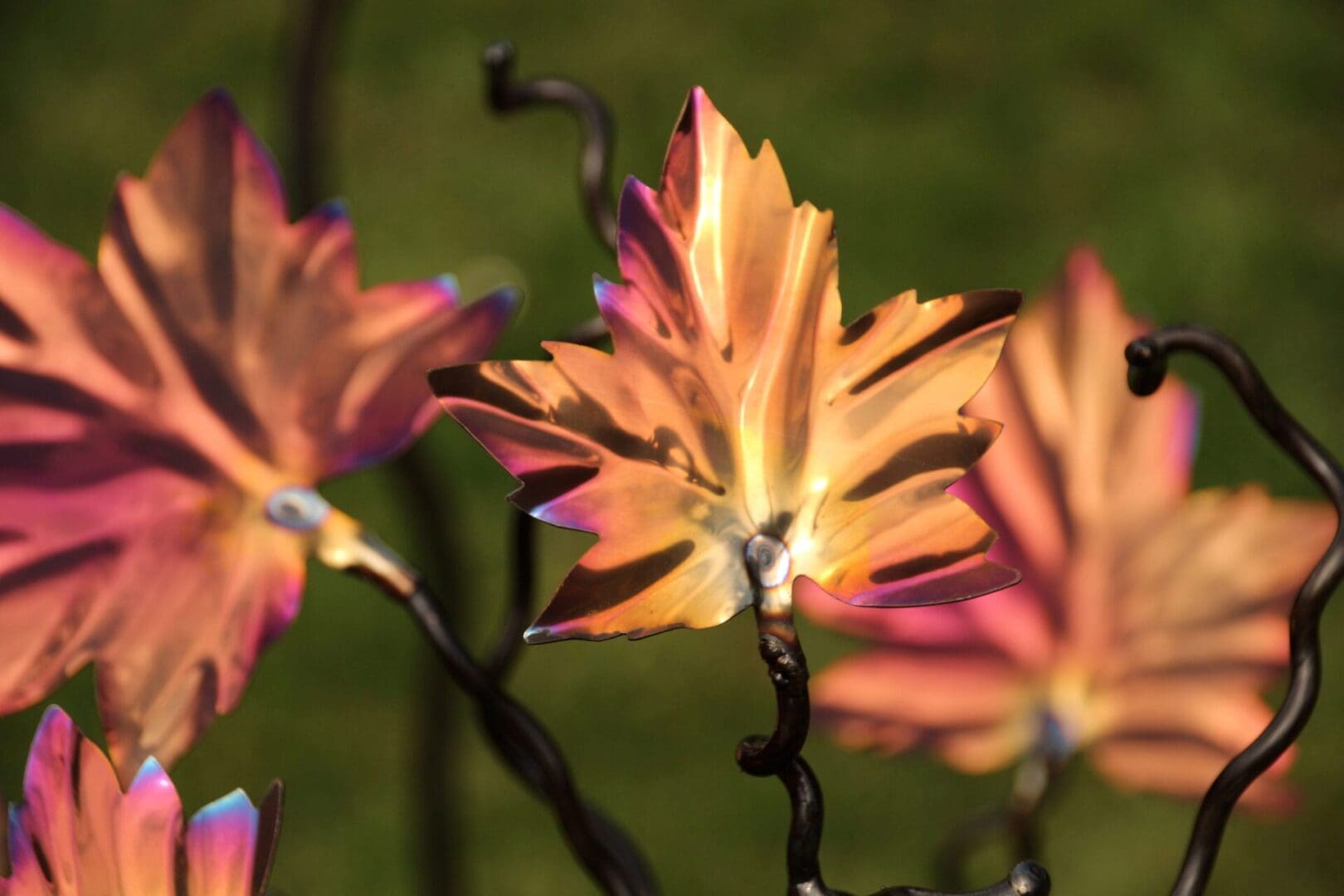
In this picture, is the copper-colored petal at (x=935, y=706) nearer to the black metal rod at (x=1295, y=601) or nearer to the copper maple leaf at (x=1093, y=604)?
the copper maple leaf at (x=1093, y=604)

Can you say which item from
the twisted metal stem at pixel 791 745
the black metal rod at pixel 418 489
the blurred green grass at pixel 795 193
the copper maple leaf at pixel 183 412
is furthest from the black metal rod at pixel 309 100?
the blurred green grass at pixel 795 193

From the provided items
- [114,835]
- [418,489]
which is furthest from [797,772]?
[418,489]

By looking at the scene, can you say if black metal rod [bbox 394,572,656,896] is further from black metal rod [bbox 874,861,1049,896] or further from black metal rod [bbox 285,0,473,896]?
black metal rod [bbox 285,0,473,896]

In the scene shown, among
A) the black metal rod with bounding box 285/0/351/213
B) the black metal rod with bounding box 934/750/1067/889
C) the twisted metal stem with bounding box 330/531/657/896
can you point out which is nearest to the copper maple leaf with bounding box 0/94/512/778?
the twisted metal stem with bounding box 330/531/657/896

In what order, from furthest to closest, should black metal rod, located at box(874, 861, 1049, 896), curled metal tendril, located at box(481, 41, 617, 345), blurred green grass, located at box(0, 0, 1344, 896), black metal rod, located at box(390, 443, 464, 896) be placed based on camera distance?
blurred green grass, located at box(0, 0, 1344, 896) < black metal rod, located at box(390, 443, 464, 896) < curled metal tendril, located at box(481, 41, 617, 345) < black metal rod, located at box(874, 861, 1049, 896)

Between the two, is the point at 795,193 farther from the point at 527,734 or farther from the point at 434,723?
the point at 527,734

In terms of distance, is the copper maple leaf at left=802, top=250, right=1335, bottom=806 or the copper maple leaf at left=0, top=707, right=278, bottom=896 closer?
the copper maple leaf at left=0, top=707, right=278, bottom=896
